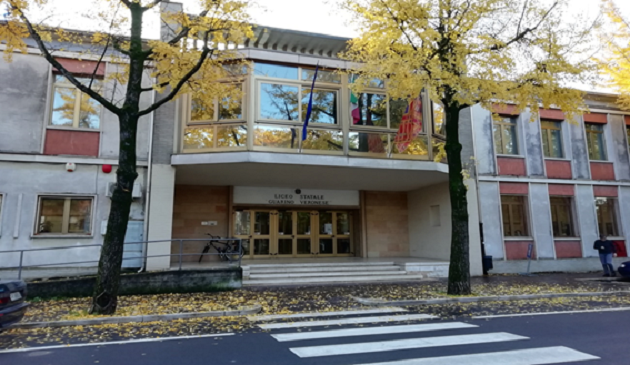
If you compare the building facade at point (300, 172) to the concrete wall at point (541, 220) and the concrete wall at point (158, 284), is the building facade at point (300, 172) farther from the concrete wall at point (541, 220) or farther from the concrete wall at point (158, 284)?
the concrete wall at point (158, 284)

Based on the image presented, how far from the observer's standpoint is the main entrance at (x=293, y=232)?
653 inches

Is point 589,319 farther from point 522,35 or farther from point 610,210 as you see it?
point 610,210

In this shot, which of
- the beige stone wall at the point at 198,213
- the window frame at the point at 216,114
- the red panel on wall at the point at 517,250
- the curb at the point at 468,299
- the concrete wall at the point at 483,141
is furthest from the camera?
the concrete wall at the point at 483,141

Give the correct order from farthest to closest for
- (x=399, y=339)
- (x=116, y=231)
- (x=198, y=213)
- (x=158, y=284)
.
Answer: (x=198, y=213)
(x=158, y=284)
(x=116, y=231)
(x=399, y=339)

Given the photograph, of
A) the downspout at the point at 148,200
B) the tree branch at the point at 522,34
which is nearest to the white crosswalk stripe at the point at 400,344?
the tree branch at the point at 522,34

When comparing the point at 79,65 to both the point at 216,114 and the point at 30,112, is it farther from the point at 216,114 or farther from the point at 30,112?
the point at 216,114

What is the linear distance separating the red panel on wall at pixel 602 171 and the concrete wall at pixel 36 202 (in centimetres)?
1866

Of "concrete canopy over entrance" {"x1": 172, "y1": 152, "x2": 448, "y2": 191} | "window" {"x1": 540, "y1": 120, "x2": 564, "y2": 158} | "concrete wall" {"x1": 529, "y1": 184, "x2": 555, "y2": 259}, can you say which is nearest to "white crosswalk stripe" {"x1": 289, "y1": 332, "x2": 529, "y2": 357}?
"concrete canopy over entrance" {"x1": 172, "y1": 152, "x2": 448, "y2": 191}

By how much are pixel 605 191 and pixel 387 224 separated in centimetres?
966

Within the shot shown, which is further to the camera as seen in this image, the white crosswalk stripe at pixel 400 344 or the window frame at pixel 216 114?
the window frame at pixel 216 114

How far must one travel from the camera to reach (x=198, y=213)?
614 inches

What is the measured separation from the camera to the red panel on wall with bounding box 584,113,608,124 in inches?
718

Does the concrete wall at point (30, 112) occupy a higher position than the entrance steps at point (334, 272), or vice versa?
the concrete wall at point (30, 112)

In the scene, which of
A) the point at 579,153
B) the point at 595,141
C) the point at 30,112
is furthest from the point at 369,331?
the point at 595,141
